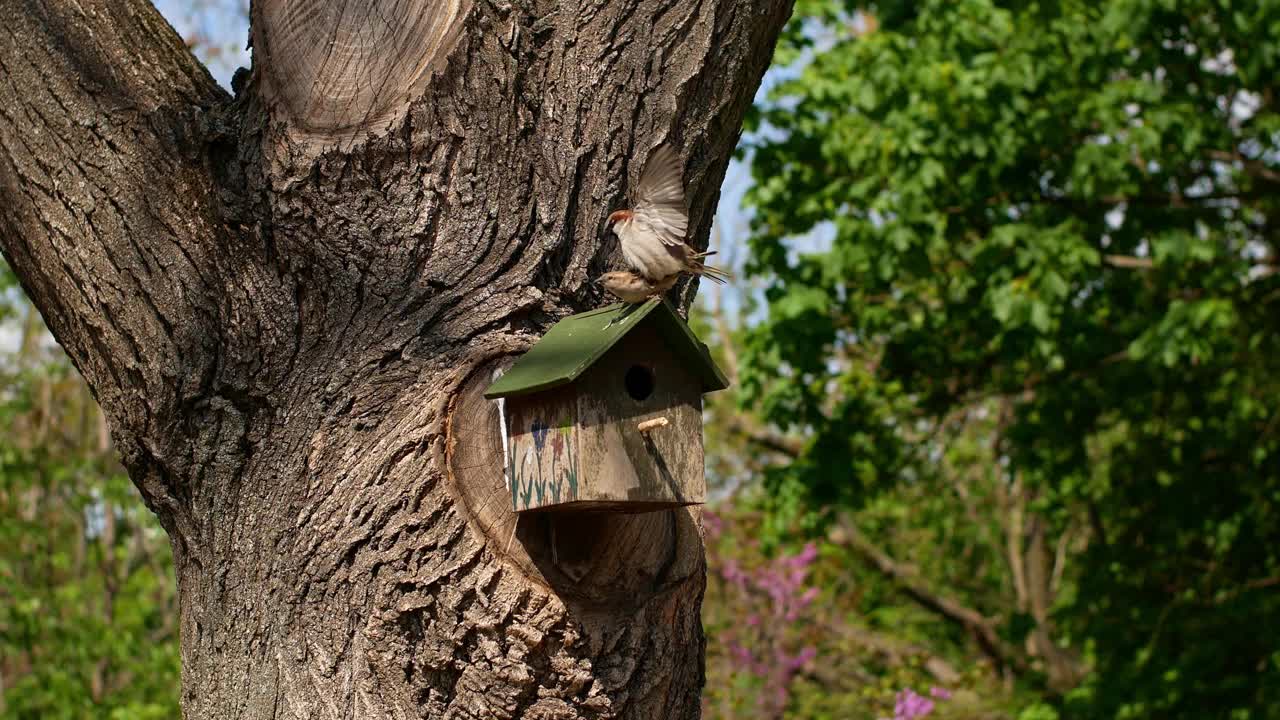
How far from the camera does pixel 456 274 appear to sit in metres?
2.47

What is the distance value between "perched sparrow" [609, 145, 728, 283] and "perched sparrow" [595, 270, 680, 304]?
0.02 meters

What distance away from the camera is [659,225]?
2.50 m

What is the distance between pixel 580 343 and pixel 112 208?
38.1 inches

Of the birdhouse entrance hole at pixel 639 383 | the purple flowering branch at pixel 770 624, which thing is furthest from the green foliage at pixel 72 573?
the birdhouse entrance hole at pixel 639 383

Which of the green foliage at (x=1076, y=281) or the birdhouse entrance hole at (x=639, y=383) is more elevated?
the green foliage at (x=1076, y=281)

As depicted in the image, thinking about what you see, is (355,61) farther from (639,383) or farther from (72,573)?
(72,573)

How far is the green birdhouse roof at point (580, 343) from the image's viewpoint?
7.60ft

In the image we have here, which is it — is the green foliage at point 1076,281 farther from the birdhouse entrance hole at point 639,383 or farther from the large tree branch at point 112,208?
the large tree branch at point 112,208

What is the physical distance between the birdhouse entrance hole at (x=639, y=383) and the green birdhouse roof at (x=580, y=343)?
8 centimetres

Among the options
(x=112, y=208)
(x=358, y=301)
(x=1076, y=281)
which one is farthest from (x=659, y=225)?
(x=1076, y=281)

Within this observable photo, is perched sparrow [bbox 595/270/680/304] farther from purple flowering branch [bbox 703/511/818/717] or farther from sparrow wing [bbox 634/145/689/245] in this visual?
purple flowering branch [bbox 703/511/818/717]

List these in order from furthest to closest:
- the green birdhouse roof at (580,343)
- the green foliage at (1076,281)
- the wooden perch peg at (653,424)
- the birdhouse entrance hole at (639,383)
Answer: the green foliage at (1076,281) → the birdhouse entrance hole at (639,383) → the wooden perch peg at (653,424) → the green birdhouse roof at (580,343)

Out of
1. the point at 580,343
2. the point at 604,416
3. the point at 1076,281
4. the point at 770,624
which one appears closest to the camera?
the point at 580,343

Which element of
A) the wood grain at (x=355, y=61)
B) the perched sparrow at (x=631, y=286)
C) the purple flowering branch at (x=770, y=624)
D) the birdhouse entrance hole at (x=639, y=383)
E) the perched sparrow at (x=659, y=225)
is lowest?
the purple flowering branch at (x=770, y=624)
